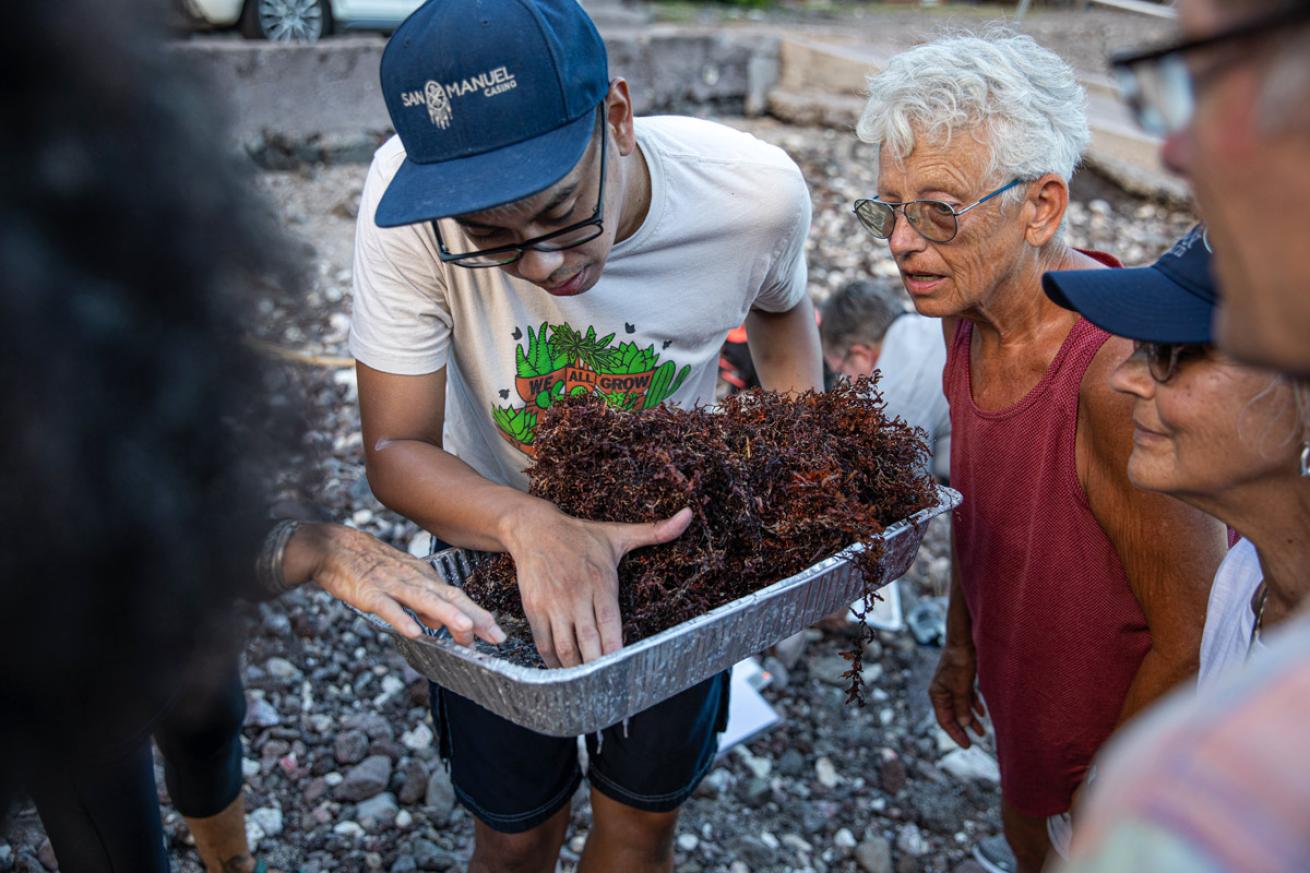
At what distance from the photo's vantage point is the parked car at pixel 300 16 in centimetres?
841

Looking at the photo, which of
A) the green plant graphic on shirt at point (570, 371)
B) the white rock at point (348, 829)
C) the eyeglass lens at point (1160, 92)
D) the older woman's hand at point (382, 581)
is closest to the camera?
the eyeglass lens at point (1160, 92)

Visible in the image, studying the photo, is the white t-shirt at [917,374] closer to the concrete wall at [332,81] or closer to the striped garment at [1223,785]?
the striped garment at [1223,785]

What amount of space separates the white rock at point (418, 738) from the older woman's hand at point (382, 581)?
1887 mm

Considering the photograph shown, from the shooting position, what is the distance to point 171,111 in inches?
44.6

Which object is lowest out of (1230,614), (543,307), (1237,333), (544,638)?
(544,638)

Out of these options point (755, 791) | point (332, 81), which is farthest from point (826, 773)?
point (332, 81)

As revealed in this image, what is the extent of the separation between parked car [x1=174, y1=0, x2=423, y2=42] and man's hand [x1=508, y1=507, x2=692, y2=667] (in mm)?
7046

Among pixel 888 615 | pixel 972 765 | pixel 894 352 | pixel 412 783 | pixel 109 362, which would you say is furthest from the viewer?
pixel 888 615

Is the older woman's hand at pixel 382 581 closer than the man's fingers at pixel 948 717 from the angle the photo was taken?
Yes

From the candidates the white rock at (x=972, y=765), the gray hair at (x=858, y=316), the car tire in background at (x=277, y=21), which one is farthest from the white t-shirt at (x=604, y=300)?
the car tire in background at (x=277, y=21)

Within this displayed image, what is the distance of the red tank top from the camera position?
2186 millimetres

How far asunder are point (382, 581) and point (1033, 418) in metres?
1.38

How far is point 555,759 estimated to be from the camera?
7.83 ft

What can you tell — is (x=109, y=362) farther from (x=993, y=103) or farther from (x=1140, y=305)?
(x=993, y=103)
